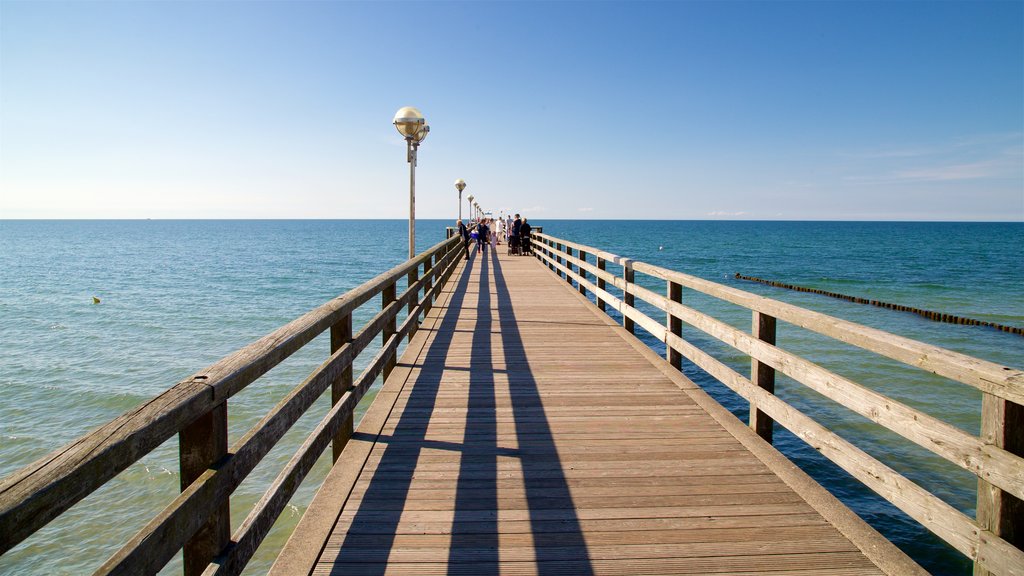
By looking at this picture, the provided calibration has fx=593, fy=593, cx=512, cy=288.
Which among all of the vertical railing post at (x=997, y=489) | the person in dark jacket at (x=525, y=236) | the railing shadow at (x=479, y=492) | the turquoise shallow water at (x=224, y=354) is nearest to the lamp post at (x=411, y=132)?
the turquoise shallow water at (x=224, y=354)

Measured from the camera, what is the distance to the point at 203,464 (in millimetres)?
1948

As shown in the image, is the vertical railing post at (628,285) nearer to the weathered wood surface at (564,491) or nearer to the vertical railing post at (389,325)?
the weathered wood surface at (564,491)

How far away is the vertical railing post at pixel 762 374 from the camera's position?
12.3 feet

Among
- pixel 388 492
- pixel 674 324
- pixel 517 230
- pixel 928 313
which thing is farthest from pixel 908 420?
pixel 928 313

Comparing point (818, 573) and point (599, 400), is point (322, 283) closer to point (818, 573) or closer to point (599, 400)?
point (599, 400)

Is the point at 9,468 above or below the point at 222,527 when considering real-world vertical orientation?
below

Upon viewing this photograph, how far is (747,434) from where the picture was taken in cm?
394

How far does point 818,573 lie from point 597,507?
100 centimetres

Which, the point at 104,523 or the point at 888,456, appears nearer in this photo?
the point at 104,523

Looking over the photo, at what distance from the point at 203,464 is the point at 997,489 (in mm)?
2658

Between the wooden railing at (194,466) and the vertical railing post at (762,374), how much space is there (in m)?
2.65


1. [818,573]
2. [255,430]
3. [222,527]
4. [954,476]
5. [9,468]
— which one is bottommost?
[9,468]

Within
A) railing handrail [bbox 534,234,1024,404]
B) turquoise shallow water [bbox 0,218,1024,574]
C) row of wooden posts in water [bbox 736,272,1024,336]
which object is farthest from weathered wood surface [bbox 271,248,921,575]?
row of wooden posts in water [bbox 736,272,1024,336]

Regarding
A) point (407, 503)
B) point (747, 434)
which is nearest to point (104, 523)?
point (407, 503)
